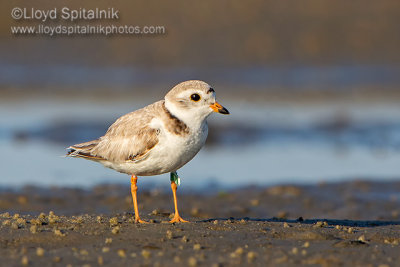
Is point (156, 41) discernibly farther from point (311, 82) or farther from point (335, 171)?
point (335, 171)

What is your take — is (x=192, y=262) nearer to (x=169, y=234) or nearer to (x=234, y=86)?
(x=169, y=234)

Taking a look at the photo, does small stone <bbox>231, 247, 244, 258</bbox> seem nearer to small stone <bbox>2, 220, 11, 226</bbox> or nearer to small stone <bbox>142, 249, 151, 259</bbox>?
small stone <bbox>142, 249, 151, 259</bbox>

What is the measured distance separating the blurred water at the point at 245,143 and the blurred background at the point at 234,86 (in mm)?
45

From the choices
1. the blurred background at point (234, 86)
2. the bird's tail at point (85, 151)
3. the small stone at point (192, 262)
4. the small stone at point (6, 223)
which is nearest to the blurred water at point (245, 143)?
the blurred background at point (234, 86)

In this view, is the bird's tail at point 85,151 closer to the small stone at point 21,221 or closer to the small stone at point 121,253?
the small stone at point 21,221

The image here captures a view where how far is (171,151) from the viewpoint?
8.04m

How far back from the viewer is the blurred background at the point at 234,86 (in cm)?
1627

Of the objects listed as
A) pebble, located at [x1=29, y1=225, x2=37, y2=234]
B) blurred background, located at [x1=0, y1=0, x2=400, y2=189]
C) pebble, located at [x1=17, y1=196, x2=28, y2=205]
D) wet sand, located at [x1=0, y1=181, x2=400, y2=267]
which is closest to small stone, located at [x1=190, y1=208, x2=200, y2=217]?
Answer: blurred background, located at [x1=0, y1=0, x2=400, y2=189]

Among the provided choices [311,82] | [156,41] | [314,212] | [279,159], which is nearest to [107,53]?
[156,41]

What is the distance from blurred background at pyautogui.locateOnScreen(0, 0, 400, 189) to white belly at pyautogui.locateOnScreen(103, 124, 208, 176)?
601 cm

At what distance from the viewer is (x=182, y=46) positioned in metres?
32.8

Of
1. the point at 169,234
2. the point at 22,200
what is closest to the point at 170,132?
the point at 169,234

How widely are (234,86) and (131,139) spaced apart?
2079cm

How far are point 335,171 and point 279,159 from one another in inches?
69.5
